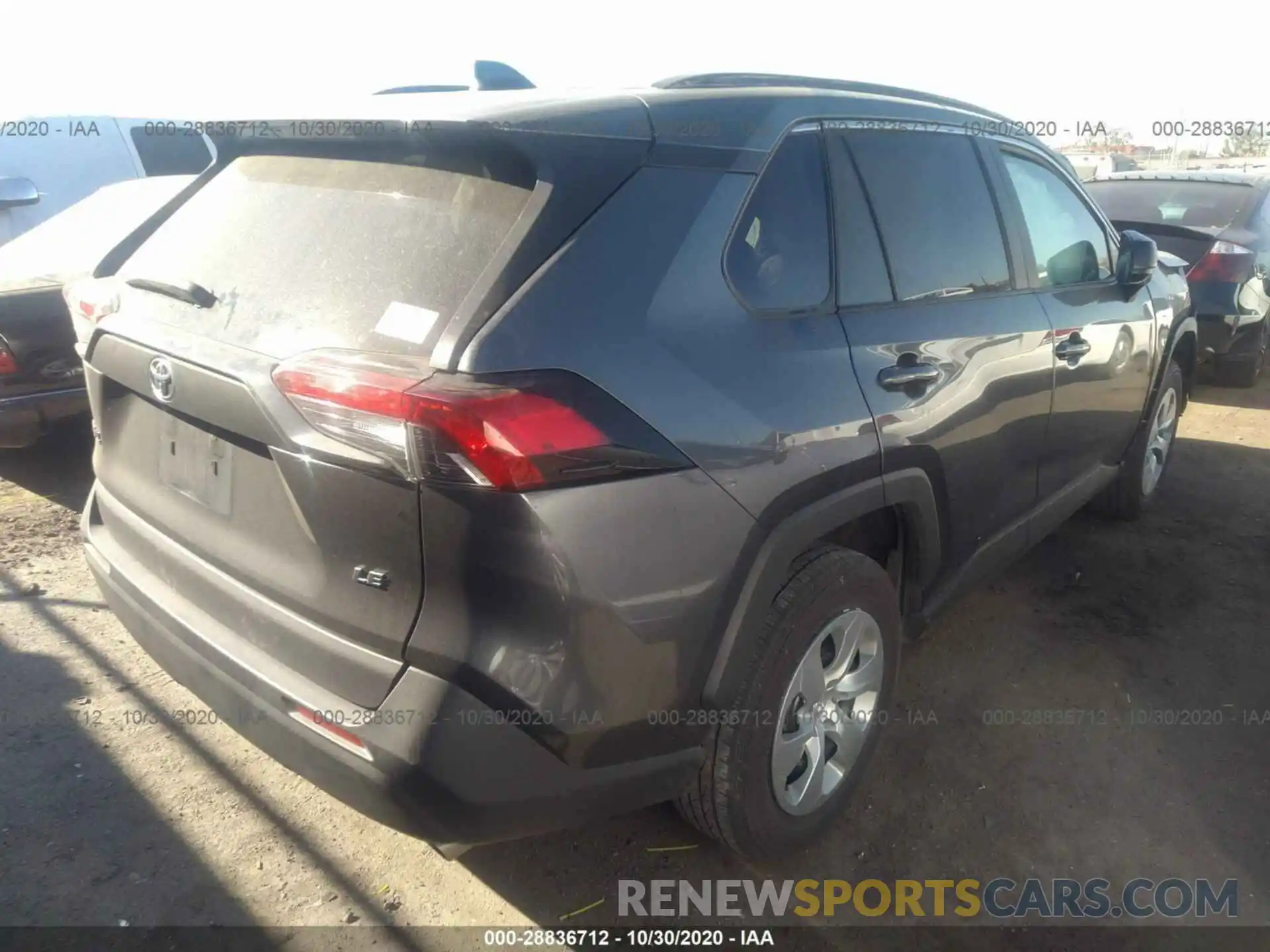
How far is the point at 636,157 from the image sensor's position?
1932 millimetres

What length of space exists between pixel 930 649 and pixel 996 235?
1532 mm

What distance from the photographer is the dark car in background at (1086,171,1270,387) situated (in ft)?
21.7

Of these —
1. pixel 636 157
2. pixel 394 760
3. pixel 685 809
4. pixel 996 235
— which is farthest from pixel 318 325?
pixel 996 235

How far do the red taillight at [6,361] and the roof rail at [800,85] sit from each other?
139 inches

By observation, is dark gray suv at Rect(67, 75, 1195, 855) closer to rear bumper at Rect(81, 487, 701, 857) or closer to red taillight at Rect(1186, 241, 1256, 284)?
rear bumper at Rect(81, 487, 701, 857)

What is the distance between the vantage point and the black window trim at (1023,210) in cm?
321

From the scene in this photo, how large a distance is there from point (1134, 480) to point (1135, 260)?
1.23 metres

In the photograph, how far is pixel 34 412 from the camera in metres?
4.34

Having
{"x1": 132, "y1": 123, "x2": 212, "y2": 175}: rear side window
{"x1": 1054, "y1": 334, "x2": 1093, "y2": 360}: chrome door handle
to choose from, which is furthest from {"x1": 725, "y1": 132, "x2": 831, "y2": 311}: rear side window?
{"x1": 132, "y1": 123, "x2": 212, "y2": 175}: rear side window

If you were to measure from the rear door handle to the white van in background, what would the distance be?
5978 millimetres

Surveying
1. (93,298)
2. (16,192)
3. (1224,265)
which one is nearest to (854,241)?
(93,298)

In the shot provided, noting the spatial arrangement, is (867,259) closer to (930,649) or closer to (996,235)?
(996,235)

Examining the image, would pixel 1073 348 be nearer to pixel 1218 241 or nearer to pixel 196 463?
pixel 196 463

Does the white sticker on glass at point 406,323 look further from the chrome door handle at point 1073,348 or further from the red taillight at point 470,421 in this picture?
the chrome door handle at point 1073,348
